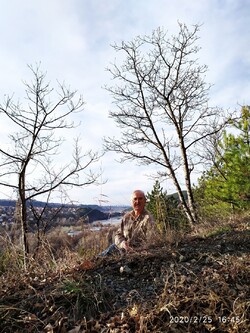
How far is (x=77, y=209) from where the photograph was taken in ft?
18.0

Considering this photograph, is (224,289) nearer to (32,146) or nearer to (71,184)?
(32,146)

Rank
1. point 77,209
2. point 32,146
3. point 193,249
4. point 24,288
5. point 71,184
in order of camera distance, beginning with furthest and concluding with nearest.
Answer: point 71,184
point 32,146
point 77,209
point 193,249
point 24,288

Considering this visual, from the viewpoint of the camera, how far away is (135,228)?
470cm

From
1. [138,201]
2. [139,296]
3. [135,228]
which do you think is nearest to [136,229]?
[135,228]

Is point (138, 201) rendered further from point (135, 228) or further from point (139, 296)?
point (139, 296)

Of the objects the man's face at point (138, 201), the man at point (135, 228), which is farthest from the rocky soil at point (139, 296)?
the man's face at point (138, 201)

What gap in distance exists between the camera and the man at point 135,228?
173 inches

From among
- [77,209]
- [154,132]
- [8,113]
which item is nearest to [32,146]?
[8,113]

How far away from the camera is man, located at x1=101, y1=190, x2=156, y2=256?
4387 mm

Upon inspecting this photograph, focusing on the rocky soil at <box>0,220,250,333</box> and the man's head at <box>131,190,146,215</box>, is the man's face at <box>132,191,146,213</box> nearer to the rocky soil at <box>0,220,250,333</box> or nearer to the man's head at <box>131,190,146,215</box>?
the man's head at <box>131,190,146,215</box>

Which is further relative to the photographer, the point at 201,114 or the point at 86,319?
the point at 201,114

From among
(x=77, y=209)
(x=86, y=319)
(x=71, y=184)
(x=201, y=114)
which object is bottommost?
(x=86, y=319)

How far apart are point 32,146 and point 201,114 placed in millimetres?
7233

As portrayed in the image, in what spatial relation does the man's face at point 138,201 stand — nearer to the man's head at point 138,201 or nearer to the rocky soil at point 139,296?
the man's head at point 138,201
